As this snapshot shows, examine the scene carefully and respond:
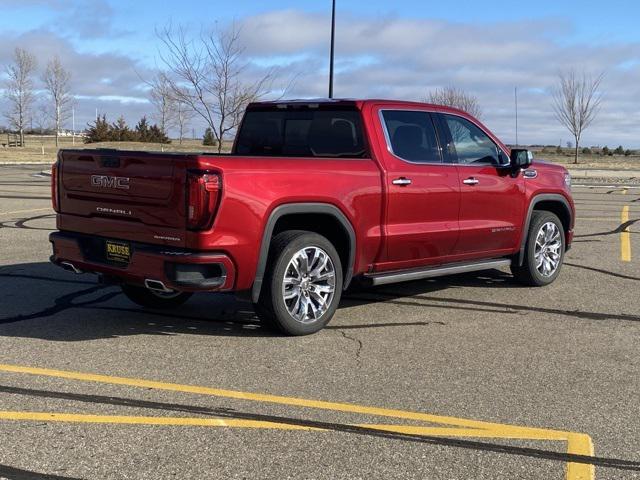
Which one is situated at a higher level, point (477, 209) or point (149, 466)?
point (477, 209)

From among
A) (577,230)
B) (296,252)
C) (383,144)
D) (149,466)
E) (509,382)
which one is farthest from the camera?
(577,230)

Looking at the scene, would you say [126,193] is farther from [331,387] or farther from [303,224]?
[331,387]

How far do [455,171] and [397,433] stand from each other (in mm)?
3629

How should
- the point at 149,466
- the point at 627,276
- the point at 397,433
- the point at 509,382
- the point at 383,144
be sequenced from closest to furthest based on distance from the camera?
the point at 149,466 < the point at 397,433 < the point at 509,382 < the point at 383,144 < the point at 627,276

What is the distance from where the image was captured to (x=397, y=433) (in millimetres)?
4004

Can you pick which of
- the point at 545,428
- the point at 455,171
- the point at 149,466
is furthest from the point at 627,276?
the point at 149,466

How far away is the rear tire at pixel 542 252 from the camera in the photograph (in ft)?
26.5

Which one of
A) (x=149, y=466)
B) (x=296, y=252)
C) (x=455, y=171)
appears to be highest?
(x=455, y=171)

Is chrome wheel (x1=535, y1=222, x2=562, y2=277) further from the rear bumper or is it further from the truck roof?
the rear bumper

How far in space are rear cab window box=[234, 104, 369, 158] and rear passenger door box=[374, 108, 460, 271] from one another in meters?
0.25

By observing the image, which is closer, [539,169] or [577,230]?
[539,169]

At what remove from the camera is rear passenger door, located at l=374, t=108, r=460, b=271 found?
650cm

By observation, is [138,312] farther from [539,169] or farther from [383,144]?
[539,169]

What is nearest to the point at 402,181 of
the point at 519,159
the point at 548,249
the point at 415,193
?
the point at 415,193
